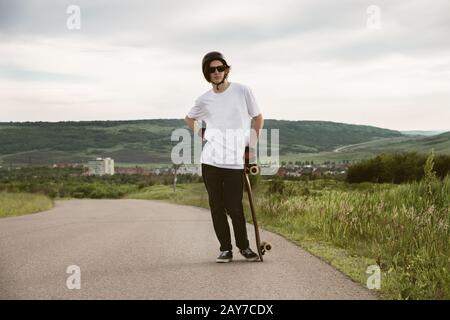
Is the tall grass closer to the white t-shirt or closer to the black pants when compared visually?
the black pants

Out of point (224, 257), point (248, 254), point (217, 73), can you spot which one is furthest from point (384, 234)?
point (217, 73)

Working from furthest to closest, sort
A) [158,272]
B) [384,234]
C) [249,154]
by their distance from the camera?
[384,234] < [249,154] < [158,272]

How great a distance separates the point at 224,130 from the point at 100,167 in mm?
122014

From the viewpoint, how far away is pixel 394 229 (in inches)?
337

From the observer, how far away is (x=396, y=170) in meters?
41.2

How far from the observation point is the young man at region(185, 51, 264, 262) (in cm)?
661

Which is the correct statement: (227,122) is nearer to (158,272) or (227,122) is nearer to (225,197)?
(225,197)

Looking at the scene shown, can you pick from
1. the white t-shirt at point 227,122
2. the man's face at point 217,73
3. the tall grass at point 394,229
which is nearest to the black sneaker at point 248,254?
the white t-shirt at point 227,122

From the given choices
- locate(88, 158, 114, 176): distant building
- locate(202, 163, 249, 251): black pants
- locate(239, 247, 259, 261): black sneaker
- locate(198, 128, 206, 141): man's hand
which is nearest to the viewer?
locate(202, 163, 249, 251): black pants

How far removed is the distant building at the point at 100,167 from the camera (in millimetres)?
123019

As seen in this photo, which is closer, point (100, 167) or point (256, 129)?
point (256, 129)

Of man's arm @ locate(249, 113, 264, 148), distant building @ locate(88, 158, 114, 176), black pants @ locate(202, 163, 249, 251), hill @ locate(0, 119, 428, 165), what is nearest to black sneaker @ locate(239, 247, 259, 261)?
black pants @ locate(202, 163, 249, 251)
